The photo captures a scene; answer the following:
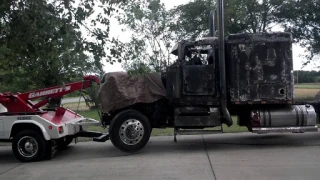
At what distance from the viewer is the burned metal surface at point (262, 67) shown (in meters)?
10.3

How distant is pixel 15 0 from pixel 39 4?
512mm

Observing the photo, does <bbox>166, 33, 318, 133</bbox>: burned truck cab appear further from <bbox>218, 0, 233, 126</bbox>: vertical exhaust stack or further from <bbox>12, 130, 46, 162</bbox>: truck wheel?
<bbox>12, 130, 46, 162</bbox>: truck wheel

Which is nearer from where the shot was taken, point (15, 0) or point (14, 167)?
point (15, 0)

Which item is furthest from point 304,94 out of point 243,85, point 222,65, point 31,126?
point 31,126

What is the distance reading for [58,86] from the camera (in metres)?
10.5

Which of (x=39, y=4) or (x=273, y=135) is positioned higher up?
(x=39, y=4)

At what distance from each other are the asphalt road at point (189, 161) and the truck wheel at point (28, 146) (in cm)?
27

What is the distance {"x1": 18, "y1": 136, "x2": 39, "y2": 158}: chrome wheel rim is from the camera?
9648mm

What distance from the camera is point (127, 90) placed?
1038 cm

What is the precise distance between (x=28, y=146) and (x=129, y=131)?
247 cm

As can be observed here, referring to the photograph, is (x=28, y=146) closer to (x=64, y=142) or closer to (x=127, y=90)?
(x=64, y=142)

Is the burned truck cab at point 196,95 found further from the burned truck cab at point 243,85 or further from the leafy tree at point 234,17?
the leafy tree at point 234,17

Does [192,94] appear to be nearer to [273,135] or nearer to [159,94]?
[159,94]

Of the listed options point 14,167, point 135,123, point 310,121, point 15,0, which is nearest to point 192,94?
point 135,123
